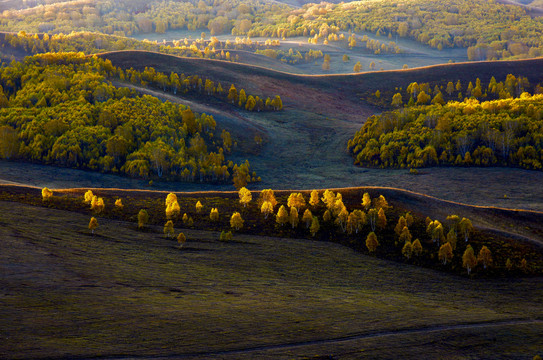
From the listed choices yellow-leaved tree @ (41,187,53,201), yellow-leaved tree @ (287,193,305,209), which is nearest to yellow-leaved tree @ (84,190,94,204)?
yellow-leaved tree @ (41,187,53,201)

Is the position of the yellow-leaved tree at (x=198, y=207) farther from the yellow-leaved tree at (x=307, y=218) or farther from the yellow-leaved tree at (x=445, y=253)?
the yellow-leaved tree at (x=445, y=253)

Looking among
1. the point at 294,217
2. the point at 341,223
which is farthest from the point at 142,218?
the point at 341,223

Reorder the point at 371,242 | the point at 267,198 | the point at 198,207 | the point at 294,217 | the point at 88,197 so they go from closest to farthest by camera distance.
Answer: the point at 371,242 → the point at 294,217 → the point at 198,207 → the point at 88,197 → the point at 267,198

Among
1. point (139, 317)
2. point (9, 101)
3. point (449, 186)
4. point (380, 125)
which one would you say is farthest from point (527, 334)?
point (9, 101)

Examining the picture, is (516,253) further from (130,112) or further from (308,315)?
(130,112)

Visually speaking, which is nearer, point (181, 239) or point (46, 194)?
point (181, 239)

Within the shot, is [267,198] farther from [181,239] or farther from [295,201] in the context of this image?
[181,239]

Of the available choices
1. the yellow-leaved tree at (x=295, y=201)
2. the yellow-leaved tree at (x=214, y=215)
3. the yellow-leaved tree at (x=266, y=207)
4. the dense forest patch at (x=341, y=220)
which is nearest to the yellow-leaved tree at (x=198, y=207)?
the dense forest patch at (x=341, y=220)
